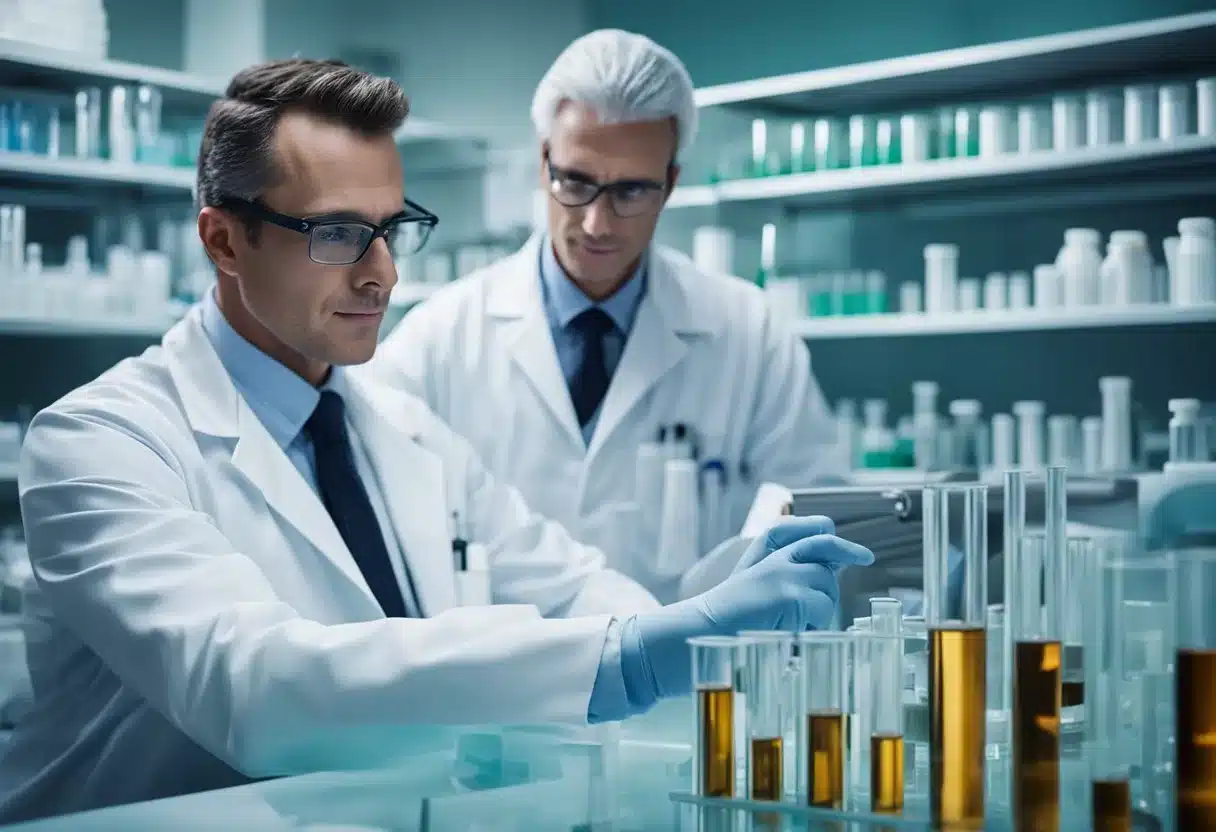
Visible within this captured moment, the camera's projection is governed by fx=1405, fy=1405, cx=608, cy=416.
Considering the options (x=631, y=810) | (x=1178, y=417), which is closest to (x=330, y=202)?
(x=631, y=810)

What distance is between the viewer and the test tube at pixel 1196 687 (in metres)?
1.02

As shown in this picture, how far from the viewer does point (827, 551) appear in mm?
1346

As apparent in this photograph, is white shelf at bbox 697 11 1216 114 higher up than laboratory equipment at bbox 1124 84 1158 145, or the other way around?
white shelf at bbox 697 11 1216 114

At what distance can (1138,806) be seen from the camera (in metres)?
1.06

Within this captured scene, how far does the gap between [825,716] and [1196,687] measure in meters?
0.27

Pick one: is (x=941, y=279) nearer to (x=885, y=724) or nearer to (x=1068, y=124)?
(x=1068, y=124)

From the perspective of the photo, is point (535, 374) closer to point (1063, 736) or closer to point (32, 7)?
point (1063, 736)

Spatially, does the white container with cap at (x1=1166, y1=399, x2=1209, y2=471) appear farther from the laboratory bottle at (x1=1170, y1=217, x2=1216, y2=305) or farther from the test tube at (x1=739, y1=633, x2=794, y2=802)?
the test tube at (x1=739, y1=633, x2=794, y2=802)

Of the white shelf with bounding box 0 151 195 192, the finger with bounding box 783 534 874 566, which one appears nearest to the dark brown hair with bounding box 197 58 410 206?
the finger with bounding box 783 534 874 566

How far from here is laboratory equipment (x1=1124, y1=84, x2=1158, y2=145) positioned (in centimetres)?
364

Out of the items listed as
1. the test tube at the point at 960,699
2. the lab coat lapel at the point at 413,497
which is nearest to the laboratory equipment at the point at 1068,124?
the lab coat lapel at the point at 413,497

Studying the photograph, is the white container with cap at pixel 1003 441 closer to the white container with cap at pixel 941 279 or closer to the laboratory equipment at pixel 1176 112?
the white container with cap at pixel 941 279

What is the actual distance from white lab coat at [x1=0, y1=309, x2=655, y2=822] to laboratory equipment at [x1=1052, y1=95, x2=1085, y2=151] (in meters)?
2.23

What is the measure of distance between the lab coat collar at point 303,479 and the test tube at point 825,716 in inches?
34.3
